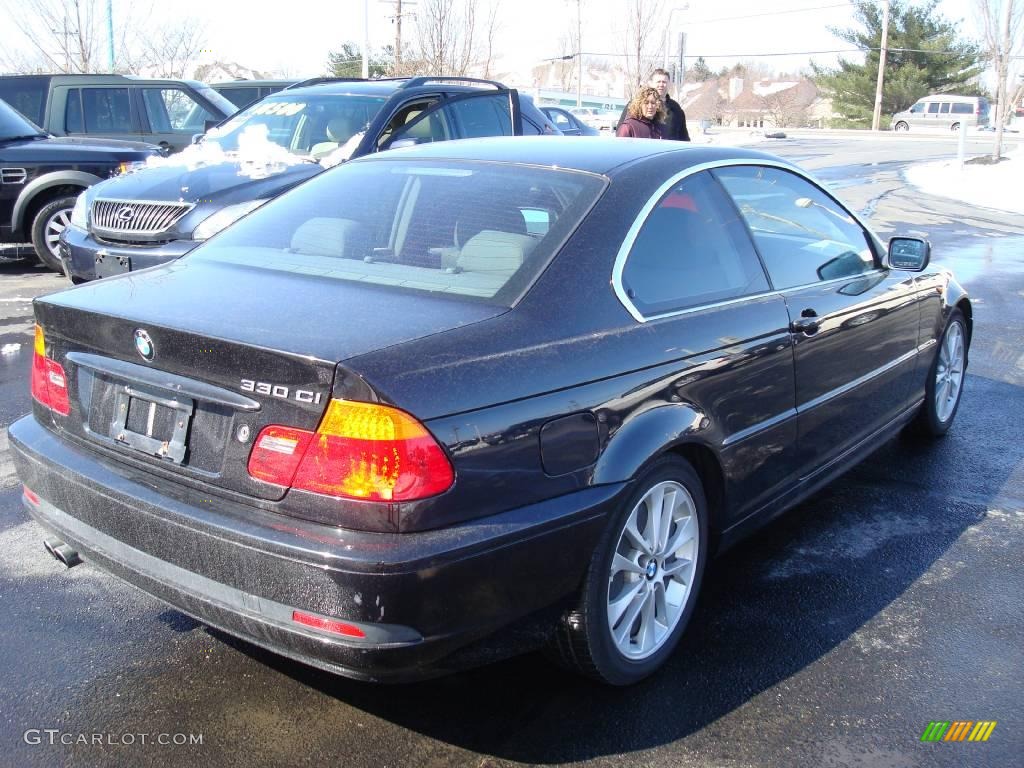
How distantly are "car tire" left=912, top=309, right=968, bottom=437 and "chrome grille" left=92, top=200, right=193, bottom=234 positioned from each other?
4926mm

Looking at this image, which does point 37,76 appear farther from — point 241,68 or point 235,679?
point 241,68

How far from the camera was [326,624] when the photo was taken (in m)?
2.37

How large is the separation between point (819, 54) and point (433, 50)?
48.6 meters

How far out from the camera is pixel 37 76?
12.0m

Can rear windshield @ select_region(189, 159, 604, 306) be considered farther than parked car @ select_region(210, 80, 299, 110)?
No

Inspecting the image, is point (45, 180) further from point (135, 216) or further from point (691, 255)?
point (691, 255)

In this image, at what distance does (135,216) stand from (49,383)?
170 inches

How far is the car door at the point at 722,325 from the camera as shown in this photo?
10.1ft

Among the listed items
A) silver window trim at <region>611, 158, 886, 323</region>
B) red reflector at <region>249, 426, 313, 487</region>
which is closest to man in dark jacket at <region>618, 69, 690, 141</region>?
silver window trim at <region>611, 158, 886, 323</region>

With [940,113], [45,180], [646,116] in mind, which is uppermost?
[940,113]

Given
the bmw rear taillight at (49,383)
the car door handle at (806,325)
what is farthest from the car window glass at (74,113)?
the car door handle at (806,325)

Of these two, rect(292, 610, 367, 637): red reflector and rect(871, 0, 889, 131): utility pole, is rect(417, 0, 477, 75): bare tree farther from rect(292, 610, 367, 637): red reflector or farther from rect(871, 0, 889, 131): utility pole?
rect(871, 0, 889, 131): utility pole

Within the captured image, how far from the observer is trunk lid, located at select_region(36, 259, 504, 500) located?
2459mm

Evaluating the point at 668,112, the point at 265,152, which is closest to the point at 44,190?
the point at 265,152
